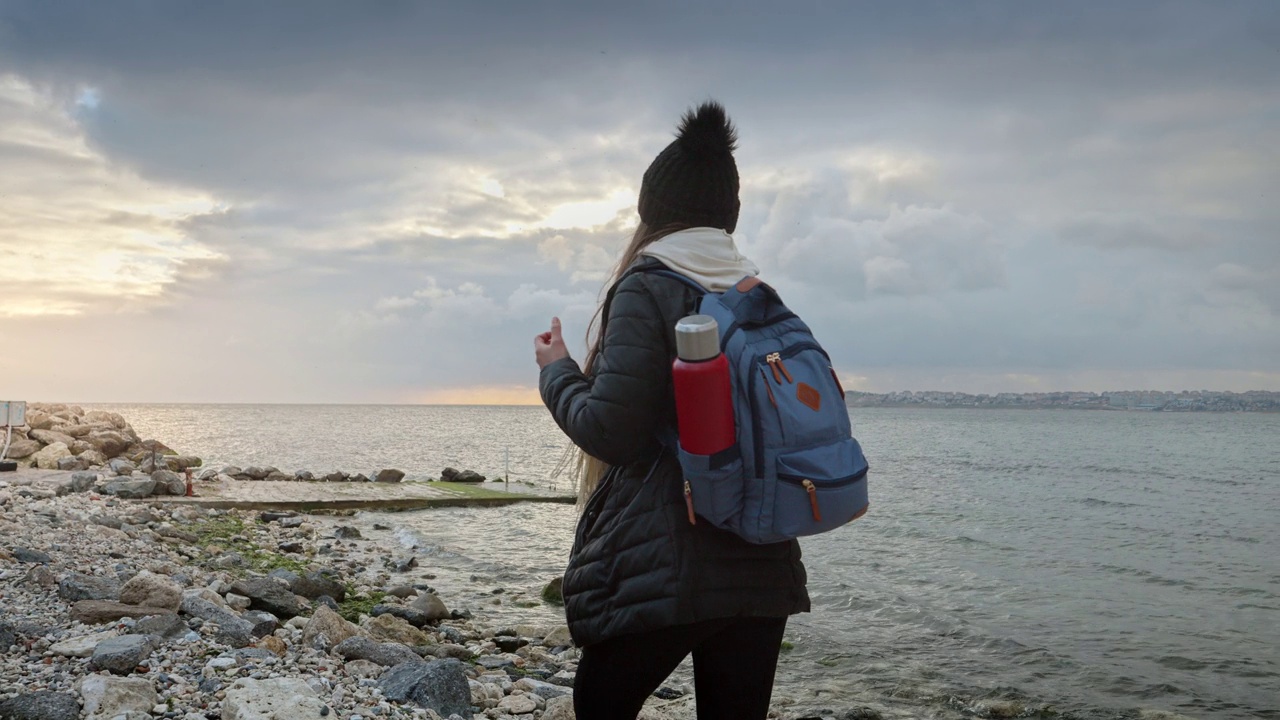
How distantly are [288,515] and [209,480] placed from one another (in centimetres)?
338

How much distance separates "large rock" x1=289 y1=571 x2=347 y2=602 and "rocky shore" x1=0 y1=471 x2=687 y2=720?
0.01 meters

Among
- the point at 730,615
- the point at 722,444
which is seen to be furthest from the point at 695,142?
the point at 730,615

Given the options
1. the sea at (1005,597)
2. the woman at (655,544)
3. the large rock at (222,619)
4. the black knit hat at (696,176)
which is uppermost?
the black knit hat at (696,176)

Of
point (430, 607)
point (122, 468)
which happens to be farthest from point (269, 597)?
point (122, 468)

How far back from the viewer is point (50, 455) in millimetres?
16141

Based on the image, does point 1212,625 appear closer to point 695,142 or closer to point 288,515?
point 695,142

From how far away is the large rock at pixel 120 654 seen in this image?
3912mm

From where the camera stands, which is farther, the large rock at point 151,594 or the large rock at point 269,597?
the large rock at point 269,597

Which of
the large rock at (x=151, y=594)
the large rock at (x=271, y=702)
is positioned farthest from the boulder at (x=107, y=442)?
the large rock at (x=271, y=702)

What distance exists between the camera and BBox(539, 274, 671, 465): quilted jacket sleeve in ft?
6.56

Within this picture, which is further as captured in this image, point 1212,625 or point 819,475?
point 1212,625

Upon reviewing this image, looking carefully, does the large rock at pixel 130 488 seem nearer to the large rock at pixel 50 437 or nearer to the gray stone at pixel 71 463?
the gray stone at pixel 71 463

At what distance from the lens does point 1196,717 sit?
7.07 metres

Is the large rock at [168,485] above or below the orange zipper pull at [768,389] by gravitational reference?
below
